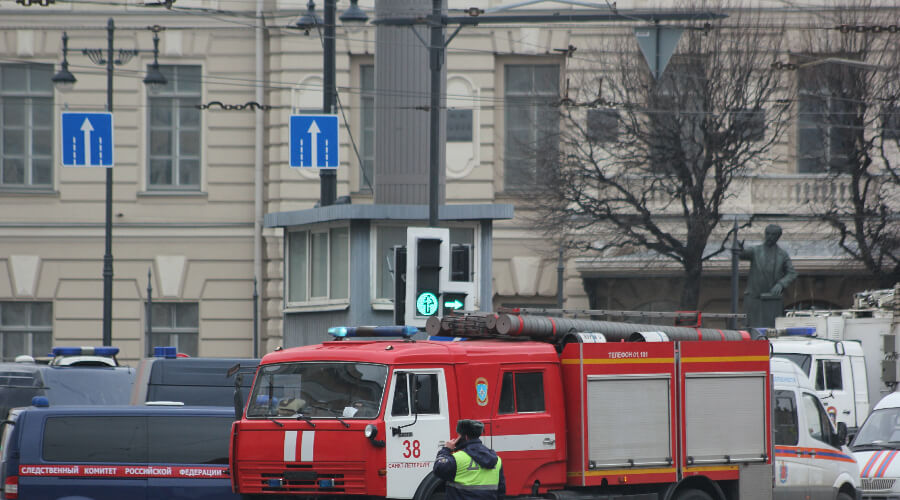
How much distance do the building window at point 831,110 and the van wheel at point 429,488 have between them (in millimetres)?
18771

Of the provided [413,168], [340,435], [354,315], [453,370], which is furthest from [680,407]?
[413,168]

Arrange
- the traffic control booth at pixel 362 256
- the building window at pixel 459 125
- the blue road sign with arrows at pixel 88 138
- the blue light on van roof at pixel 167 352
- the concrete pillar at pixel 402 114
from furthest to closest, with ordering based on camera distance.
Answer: the building window at pixel 459 125
the blue road sign with arrows at pixel 88 138
the concrete pillar at pixel 402 114
the traffic control booth at pixel 362 256
the blue light on van roof at pixel 167 352

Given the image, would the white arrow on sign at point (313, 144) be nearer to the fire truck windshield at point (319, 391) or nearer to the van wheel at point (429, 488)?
the fire truck windshield at point (319, 391)

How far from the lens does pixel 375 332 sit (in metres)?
15.1

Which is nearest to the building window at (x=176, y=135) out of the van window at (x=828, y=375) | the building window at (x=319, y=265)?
the building window at (x=319, y=265)

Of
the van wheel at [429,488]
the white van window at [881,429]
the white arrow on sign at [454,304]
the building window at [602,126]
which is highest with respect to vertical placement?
the building window at [602,126]

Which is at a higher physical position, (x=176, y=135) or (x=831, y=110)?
(x=831, y=110)

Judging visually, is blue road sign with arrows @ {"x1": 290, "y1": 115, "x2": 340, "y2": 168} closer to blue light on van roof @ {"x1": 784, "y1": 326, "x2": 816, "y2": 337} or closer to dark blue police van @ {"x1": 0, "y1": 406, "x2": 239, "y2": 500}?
dark blue police van @ {"x1": 0, "y1": 406, "x2": 239, "y2": 500}

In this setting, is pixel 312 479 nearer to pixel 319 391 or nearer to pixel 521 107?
pixel 319 391

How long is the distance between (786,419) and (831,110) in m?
15.2

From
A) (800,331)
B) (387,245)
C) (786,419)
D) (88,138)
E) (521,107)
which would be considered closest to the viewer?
(786,419)

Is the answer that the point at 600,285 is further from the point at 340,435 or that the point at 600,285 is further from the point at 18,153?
the point at 340,435

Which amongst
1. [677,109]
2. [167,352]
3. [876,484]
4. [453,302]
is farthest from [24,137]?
[876,484]

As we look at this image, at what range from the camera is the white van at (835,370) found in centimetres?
2647
